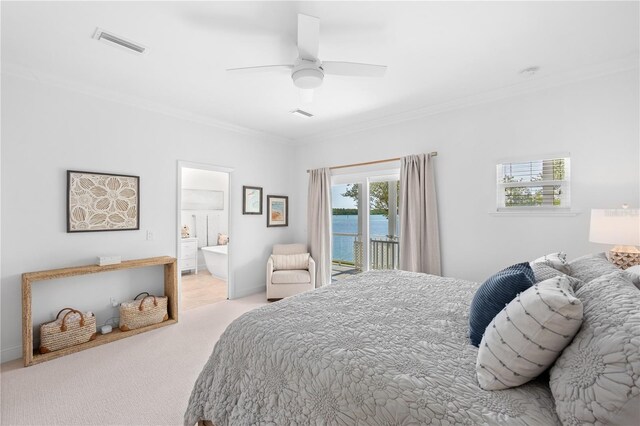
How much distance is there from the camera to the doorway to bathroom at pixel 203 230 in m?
5.95

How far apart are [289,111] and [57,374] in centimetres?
365

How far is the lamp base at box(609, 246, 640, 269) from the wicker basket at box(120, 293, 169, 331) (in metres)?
4.59

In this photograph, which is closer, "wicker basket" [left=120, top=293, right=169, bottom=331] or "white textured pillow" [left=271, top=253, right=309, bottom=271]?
"wicker basket" [left=120, top=293, right=169, bottom=331]

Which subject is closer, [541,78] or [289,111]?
[541,78]

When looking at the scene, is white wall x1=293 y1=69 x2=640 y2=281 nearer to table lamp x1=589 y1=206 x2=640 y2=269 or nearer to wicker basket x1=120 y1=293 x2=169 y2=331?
table lamp x1=589 y1=206 x2=640 y2=269

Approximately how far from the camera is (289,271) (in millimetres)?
4629

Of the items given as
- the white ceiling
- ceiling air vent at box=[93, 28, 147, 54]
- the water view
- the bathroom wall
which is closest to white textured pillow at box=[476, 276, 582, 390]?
the white ceiling

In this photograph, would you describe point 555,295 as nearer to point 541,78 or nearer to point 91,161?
point 541,78

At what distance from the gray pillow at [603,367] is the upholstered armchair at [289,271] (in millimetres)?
3717

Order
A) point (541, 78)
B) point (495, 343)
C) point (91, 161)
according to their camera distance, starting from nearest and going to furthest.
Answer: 1. point (495, 343)
2. point (541, 78)
3. point (91, 161)

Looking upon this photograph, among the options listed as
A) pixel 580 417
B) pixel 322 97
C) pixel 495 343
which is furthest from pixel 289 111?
pixel 580 417

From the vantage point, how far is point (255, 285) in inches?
195

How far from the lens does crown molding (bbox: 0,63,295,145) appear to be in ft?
9.06

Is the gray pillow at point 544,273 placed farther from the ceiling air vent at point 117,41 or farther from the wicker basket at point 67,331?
the wicker basket at point 67,331
